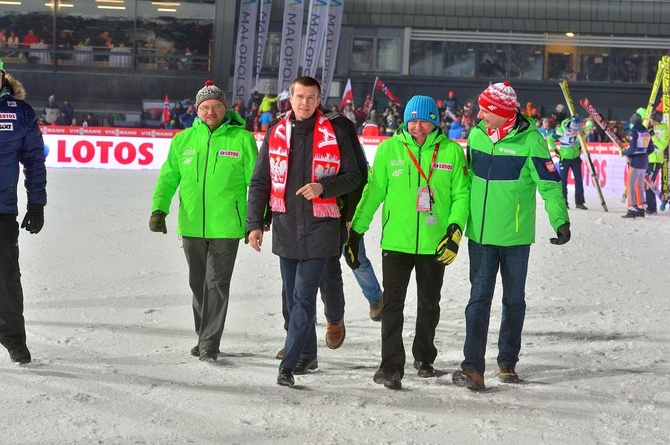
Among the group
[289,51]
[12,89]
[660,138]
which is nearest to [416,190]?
[12,89]

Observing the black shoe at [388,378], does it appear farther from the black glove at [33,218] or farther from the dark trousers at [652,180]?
the dark trousers at [652,180]

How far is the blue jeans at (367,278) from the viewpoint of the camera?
24.1 ft

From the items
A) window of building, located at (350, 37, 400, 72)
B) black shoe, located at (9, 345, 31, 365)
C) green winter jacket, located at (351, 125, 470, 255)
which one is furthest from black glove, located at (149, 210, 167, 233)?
window of building, located at (350, 37, 400, 72)

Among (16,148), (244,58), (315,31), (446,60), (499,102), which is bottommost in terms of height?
(16,148)

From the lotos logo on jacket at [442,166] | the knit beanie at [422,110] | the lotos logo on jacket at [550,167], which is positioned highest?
the knit beanie at [422,110]

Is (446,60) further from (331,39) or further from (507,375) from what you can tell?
(507,375)

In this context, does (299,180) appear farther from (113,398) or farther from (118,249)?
(118,249)

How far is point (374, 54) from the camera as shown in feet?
124

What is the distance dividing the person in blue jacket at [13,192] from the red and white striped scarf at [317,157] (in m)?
1.41

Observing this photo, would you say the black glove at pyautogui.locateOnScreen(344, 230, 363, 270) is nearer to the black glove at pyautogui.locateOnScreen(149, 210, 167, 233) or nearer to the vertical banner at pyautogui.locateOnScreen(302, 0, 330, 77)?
the black glove at pyautogui.locateOnScreen(149, 210, 167, 233)

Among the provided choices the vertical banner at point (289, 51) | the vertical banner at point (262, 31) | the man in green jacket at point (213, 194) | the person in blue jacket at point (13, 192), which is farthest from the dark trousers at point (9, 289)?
the vertical banner at point (262, 31)

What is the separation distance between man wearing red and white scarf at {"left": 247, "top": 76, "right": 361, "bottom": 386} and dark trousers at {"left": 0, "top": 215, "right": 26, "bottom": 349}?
141 cm

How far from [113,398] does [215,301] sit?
116 centimetres

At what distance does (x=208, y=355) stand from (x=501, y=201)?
1860 millimetres
